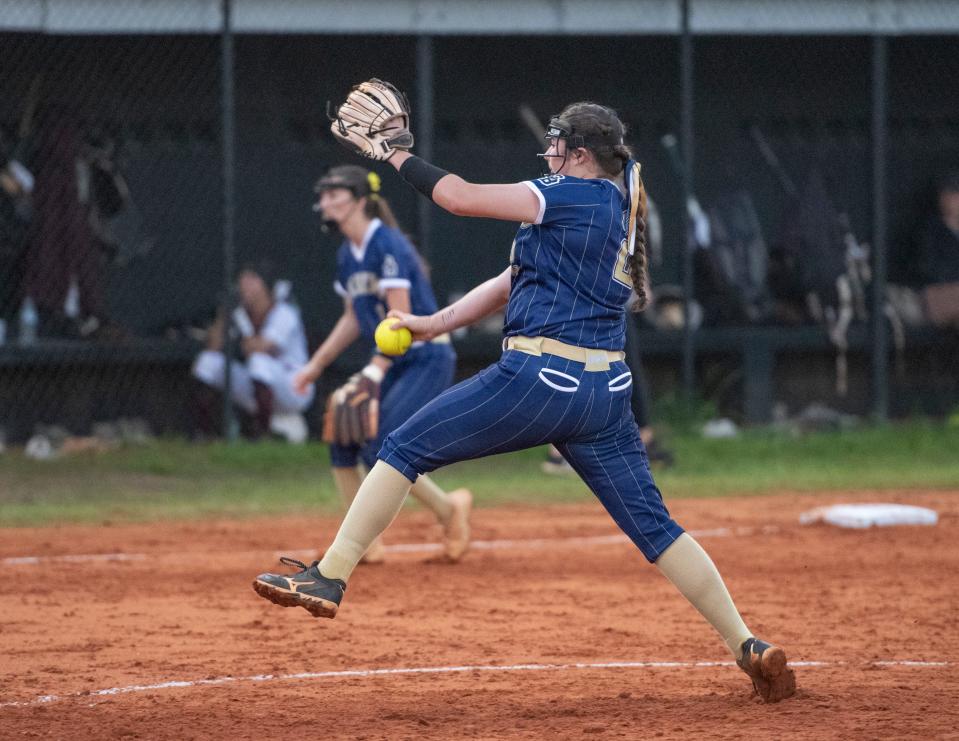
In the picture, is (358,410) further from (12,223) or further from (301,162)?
(301,162)

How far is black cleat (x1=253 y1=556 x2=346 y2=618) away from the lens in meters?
5.43

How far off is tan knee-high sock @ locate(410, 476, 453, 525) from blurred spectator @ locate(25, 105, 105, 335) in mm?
6032

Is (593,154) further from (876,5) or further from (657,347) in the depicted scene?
(876,5)

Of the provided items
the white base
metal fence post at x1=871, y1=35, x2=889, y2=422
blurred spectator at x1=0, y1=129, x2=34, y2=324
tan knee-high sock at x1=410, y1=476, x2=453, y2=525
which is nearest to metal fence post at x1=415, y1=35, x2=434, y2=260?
blurred spectator at x1=0, y1=129, x2=34, y2=324

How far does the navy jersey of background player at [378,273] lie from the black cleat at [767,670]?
11.6 feet

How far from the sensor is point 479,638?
693cm

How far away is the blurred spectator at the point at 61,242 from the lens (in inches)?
Answer: 543

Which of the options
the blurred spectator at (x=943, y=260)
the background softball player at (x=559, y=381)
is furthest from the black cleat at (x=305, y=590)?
the blurred spectator at (x=943, y=260)

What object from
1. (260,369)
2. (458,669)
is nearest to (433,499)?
(458,669)

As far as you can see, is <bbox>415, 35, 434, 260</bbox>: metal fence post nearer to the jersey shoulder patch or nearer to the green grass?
the green grass

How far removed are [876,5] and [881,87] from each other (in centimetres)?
80

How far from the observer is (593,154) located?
18.5ft

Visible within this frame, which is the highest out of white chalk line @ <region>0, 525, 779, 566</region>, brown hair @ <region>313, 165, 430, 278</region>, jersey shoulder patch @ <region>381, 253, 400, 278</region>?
brown hair @ <region>313, 165, 430, 278</region>

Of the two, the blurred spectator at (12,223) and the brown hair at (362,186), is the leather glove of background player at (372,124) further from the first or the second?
the blurred spectator at (12,223)
